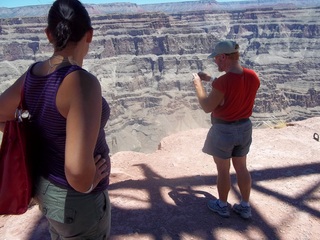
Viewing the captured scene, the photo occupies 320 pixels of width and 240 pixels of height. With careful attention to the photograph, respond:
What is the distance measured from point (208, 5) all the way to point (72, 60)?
7114 inches

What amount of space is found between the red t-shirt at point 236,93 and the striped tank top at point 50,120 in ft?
4.27

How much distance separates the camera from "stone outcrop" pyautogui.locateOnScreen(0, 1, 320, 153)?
5388 cm

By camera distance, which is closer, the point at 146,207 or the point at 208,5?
the point at 146,207

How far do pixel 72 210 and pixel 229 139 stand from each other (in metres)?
1.62

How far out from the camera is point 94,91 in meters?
1.28

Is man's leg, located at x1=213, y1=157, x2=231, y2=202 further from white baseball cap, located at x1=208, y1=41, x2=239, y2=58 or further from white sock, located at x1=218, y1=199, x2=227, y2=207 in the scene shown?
white baseball cap, located at x1=208, y1=41, x2=239, y2=58

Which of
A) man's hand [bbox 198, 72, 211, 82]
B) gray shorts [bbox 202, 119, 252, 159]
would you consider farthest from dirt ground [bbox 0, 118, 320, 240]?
man's hand [bbox 198, 72, 211, 82]

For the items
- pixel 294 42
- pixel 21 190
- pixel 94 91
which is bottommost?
pixel 294 42

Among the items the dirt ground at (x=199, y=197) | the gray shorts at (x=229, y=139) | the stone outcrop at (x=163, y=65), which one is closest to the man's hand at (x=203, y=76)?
the gray shorts at (x=229, y=139)

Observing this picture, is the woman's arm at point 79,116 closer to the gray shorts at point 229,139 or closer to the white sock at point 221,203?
the gray shorts at point 229,139

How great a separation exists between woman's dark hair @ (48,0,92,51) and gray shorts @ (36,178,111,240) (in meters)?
0.62

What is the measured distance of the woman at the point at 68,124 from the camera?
127 cm

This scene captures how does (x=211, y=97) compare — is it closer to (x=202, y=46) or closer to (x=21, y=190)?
(x=21, y=190)

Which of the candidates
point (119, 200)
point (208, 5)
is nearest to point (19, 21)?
point (119, 200)
